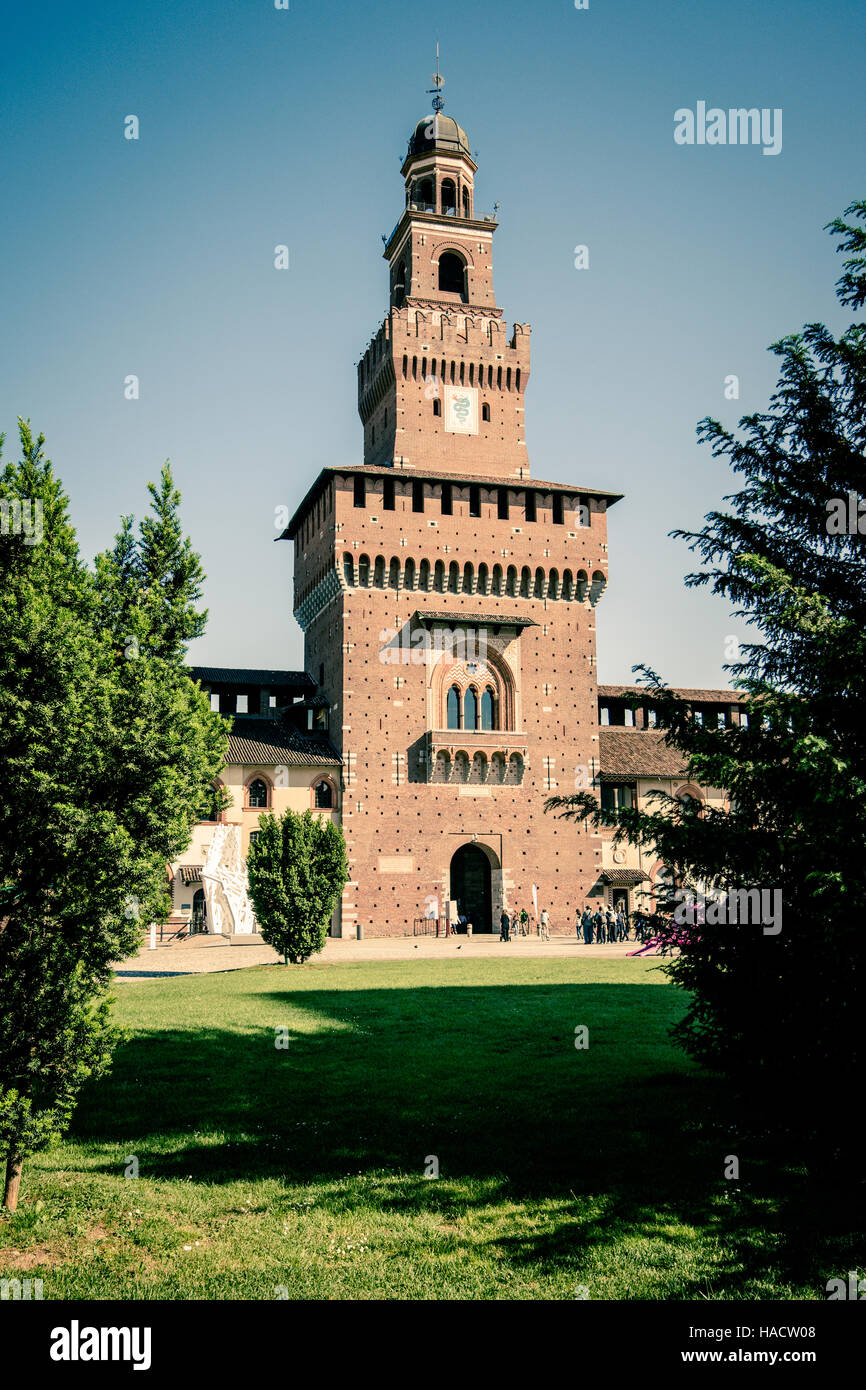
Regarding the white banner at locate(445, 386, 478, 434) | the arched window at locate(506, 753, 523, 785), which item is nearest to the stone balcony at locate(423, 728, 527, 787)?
the arched window at locate(506, 753, 523, 785)

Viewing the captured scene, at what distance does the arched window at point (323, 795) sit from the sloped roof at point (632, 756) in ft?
39.5

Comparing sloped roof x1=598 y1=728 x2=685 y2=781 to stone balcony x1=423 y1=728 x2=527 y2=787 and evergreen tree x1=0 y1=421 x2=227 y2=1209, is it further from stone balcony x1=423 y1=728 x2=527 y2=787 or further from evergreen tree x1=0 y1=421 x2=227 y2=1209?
evergreen tree x1=0 y1=421 x2=227 y2=1209

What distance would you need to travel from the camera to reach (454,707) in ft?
141

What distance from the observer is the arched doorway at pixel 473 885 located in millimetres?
43281

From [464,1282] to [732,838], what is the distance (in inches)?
140

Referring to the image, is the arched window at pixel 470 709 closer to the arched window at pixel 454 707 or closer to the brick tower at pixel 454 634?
the brick tower at pixel 454 634

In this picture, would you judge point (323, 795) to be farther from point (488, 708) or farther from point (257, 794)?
point (488, 708)

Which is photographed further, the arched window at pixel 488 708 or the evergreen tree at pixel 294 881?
the arched window at pixel 488 708

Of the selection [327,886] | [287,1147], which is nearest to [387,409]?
[327,886]

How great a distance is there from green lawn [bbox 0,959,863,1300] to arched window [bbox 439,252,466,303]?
4246 centimetres

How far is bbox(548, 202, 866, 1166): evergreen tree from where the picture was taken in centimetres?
701

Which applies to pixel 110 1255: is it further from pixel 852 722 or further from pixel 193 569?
pixel 193 569

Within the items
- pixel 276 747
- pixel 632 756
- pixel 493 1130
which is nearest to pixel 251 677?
pixel 276 747

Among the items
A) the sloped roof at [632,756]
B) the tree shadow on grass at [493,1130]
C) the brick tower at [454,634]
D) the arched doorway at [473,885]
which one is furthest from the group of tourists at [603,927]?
the tree shadow on grass at [493,1130]
